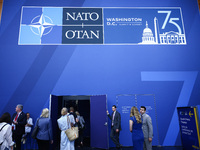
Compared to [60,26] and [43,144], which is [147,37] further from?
[43,144]

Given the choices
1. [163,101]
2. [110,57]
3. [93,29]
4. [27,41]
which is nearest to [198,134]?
[163,101]

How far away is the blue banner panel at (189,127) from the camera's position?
342 centimetres

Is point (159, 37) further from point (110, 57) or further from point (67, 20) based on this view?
point (67, 20)

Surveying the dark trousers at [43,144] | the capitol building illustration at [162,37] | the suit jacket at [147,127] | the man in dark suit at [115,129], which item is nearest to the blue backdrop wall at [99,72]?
the capitol building illustration at [162,37]

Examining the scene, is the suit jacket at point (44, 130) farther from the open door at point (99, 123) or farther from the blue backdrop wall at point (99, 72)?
the blue backdrop wall at point (99, 72)

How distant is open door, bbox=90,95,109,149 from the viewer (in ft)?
17.5

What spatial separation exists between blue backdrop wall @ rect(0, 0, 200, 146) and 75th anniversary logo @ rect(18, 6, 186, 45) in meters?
0.25

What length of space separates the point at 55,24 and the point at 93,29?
1648 mm

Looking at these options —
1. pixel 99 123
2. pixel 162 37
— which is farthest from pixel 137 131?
pixel 162 37

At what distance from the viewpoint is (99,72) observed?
6.27 m

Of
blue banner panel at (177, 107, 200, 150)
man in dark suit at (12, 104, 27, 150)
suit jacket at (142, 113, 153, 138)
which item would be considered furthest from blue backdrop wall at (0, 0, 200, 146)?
suit jacket at (142, 113, 153, 138)

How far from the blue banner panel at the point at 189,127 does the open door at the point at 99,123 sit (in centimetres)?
236

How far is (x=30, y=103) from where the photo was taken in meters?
5.83

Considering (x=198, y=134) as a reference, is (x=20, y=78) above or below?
above
